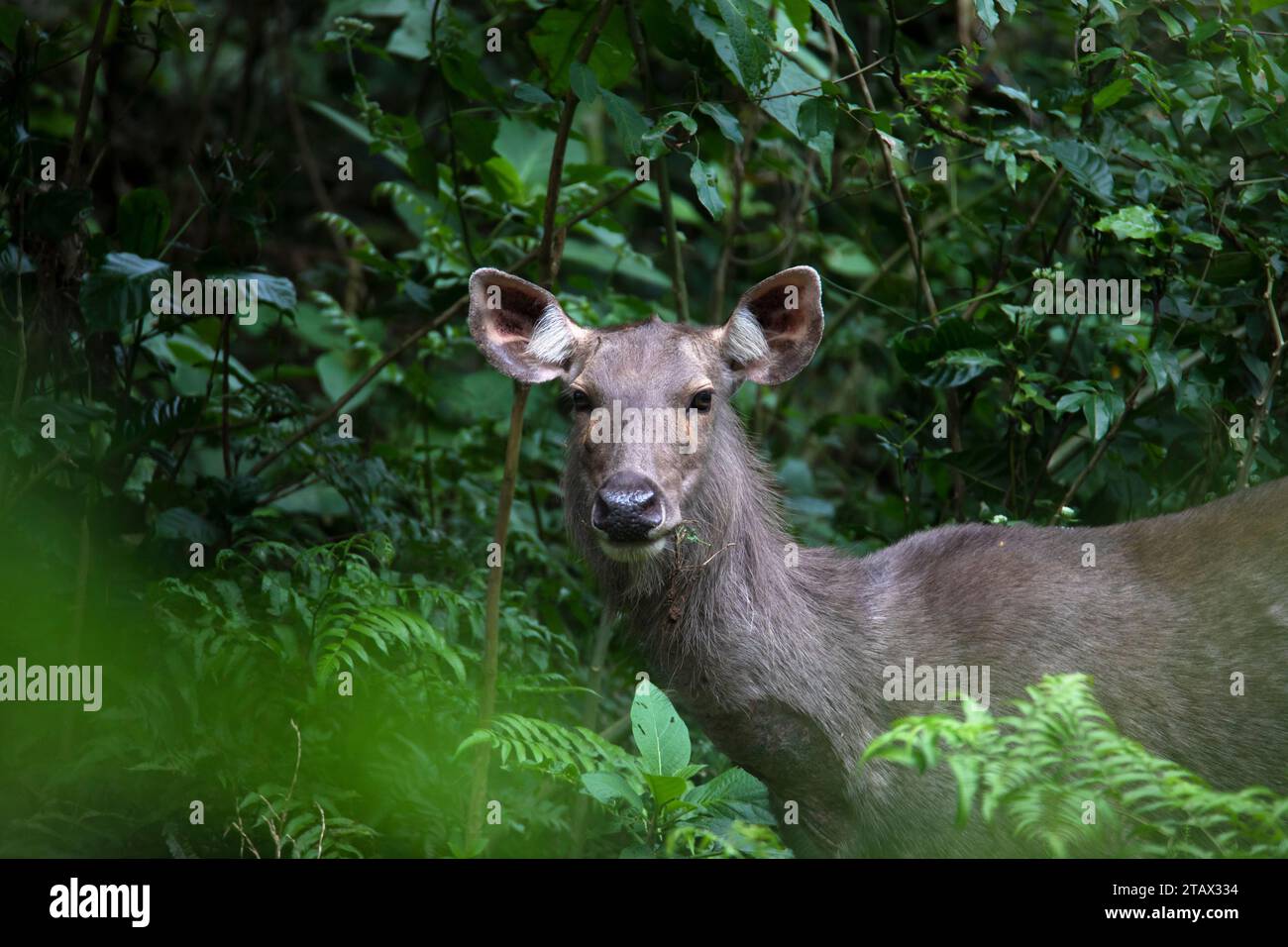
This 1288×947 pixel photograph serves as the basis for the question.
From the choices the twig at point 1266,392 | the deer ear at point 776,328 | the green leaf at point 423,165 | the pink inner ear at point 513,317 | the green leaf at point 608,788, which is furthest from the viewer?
the green leaf at point 423,165

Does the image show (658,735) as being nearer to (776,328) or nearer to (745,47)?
(776,328)

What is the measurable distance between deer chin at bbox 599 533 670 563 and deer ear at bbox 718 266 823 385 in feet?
3.90

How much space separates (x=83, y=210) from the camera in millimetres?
7211

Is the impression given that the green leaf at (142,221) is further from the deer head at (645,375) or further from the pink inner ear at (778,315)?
the pink inner ear at (778,315)

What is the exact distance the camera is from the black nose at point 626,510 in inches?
218

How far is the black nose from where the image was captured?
18.1 feet

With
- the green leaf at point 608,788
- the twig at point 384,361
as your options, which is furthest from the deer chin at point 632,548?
the twig at point 384,361

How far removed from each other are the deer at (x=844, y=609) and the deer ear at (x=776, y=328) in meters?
0.01

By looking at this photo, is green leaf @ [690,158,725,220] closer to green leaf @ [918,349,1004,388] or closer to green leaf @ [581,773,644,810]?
green leaf @ [918,349,1004,388]

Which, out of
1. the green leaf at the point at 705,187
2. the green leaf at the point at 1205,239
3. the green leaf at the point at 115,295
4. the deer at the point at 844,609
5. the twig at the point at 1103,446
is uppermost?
the green leaf at the point at 705,187

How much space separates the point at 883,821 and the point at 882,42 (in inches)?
311

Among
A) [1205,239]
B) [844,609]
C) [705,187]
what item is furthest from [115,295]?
[1205,239]

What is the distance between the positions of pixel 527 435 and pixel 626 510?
4.51 m

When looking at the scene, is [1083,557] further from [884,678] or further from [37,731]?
[37,731]
